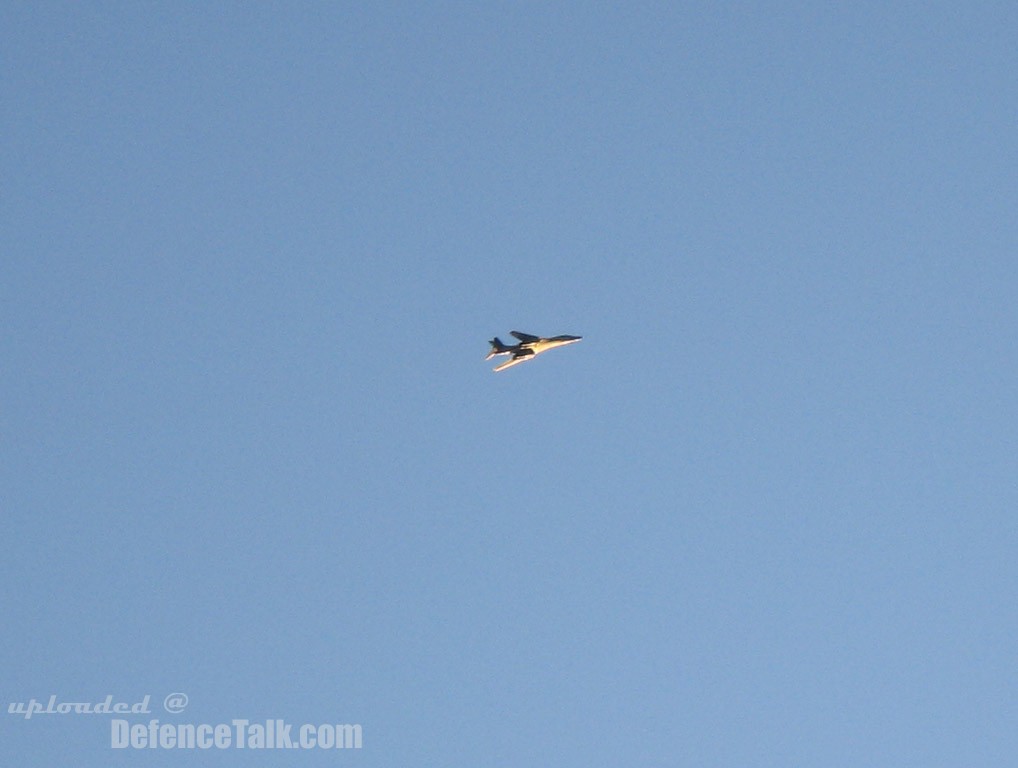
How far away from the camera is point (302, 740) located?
3516 inches

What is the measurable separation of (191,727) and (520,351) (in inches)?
1935

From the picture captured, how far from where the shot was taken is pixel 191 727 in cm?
9019

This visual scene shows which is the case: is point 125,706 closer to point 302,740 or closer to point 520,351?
point 302,740

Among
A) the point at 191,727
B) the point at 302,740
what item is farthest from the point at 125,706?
the point at 302,740

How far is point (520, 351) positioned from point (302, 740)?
43631 mm

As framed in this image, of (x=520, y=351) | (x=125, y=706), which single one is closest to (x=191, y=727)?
(x=125, y=706)

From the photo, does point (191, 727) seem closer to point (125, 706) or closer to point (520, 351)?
point (125, 706)

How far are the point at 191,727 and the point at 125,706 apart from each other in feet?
21.9

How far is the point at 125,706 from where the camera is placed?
89.8 m

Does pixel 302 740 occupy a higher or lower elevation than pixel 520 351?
lower

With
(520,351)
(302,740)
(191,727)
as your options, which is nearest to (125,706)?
(191,727)

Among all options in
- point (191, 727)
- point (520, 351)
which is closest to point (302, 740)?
point (191, 727)

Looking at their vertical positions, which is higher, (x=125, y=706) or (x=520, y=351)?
(x=520, y=351)

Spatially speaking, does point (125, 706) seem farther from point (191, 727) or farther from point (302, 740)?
point (302, 740)
